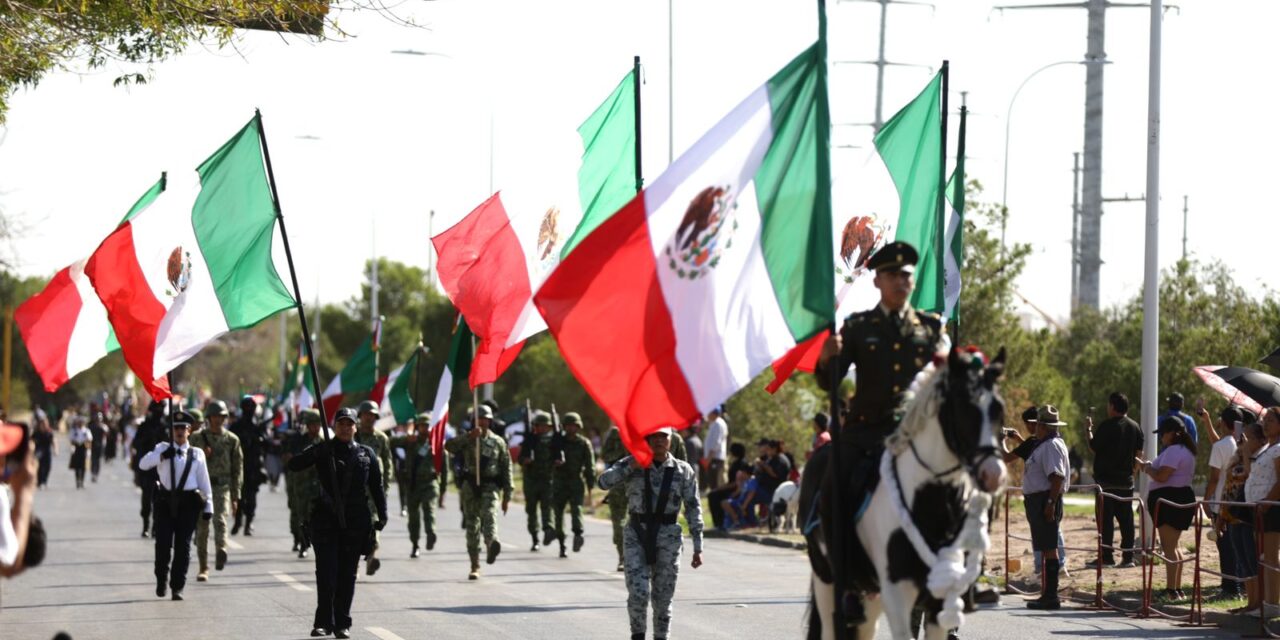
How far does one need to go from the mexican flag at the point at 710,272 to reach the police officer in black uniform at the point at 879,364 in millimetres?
240

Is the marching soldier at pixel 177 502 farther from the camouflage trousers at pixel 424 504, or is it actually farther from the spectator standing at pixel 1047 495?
the spectator standing at pixel 1047 495

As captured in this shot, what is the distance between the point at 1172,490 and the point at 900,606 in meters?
10.5

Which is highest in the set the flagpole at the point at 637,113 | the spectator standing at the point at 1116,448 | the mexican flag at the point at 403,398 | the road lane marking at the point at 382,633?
the flagpole at the point at 637,113

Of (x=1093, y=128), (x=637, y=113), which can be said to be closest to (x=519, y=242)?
(x=637, y=113)

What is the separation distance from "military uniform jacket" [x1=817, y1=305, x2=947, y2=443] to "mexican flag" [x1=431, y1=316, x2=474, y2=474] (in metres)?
13.3

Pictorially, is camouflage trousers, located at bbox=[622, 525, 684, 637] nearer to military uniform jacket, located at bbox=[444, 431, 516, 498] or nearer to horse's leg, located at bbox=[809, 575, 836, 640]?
horse's leg, located at bbox=[809, 575, 836, 640]

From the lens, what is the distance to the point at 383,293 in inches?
3910

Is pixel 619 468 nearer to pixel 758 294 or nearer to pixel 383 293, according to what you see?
pixel 758 294

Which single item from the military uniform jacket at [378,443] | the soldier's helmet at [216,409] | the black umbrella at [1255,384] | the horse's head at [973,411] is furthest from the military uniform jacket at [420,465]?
the horse's head at [973,411]

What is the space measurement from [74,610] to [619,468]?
22.0 feet

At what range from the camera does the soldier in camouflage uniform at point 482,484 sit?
2189 cm

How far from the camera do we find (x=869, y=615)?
9961 mm

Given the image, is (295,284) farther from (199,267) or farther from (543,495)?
(543,495)

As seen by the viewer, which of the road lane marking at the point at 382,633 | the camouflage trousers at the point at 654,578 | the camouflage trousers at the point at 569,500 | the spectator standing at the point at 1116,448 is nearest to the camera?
the camouflage trousers at the point at 654,578
